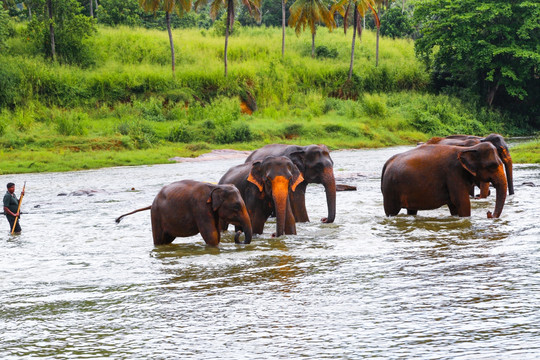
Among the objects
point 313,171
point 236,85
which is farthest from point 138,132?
point 313,171

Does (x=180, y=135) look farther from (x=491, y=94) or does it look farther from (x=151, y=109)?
(x=491, y=94)

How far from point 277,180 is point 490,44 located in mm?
34582

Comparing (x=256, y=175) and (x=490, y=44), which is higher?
(x=490, y=44)

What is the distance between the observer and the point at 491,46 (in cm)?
4038

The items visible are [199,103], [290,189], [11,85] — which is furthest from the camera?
[199,103]

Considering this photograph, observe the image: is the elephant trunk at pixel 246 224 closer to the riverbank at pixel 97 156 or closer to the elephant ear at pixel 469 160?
the elephant ear at pixel 469 160

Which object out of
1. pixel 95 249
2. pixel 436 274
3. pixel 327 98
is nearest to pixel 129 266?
pixel 95 249

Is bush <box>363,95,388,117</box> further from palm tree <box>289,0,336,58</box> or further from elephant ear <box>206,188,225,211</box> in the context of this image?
elephant ear <box>206,188,225,211</box>

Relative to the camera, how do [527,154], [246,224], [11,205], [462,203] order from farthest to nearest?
[527,154], [11,205], [462,203], [246,224]

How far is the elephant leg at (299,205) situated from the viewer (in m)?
11.0

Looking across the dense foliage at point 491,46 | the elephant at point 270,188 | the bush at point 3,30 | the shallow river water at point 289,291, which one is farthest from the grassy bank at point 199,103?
the shallow river water at point 289,291

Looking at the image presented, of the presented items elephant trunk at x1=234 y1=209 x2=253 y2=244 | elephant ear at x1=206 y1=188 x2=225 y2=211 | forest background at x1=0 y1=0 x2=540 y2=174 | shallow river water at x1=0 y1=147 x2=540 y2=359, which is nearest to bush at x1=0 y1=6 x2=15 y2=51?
forest background at x1=0 y1=0 x2=540 y2=174

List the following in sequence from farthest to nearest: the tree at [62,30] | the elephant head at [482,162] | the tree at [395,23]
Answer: the tree at [395,23]
the tree at [62,30]
the elephant head at [482,162]

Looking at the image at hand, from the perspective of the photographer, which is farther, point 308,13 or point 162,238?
point 308,13
